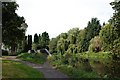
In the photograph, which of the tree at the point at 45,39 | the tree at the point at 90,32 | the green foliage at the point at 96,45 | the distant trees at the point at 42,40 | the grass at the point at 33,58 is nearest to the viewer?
the grass at the point at 33,58

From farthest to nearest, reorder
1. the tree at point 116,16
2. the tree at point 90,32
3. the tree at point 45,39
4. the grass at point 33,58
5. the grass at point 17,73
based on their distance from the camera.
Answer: the tree at point 45,39
the tree at point 90,32
the grass at point 33,58
the tree at point 116,16
the grass at point 17,73

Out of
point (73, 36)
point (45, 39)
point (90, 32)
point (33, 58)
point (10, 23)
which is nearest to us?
point (10, 23)

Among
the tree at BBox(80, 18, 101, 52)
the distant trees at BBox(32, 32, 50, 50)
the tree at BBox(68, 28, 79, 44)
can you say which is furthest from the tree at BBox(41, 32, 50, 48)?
the tree at BBox(80, 18, 101, 52)

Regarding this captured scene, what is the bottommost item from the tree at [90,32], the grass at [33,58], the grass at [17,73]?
the grass at [17,73]

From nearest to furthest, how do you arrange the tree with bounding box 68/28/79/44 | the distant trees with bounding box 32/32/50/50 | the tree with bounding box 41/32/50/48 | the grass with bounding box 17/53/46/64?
the grass with bounding box 17/53/46/64 < the tree with bounding box 68/28/79/44 < the distant trees with bounding box 32/32/50/50 < the tree with bounding box 41/32/50/48

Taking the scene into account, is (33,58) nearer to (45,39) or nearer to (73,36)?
(73,36)

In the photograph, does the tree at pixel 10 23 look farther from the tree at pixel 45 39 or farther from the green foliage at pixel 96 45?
the tree at pixel 45 39

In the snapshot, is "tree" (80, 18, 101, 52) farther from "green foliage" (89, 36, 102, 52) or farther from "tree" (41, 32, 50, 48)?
"tree" (41, 32, 50, 48)

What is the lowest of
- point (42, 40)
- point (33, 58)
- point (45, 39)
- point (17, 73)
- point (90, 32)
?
point (17, 73)

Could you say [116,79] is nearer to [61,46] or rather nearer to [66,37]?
[61,46]

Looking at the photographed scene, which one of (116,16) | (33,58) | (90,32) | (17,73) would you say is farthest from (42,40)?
(17,73)

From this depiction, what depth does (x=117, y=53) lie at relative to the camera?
65.1 ft

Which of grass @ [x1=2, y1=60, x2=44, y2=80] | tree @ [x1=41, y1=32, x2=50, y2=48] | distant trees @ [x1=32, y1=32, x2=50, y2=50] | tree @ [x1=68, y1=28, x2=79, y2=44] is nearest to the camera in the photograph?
grass @ [x1=2, y1=60, x2=44, y2=80]

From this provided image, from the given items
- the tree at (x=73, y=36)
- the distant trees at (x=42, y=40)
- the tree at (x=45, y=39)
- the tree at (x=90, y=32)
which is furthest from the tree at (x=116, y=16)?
the tree at (x=45, y=39)
